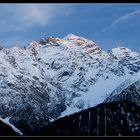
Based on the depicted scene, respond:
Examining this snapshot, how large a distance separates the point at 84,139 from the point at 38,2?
8.53 feet

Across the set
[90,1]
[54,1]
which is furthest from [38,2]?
[90,1]

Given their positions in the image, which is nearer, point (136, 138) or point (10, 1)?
point (136, 138)

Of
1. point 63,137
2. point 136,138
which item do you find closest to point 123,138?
point 136,138

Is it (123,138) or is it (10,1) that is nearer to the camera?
(123,138)

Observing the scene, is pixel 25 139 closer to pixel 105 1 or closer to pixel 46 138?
pixel 46 138

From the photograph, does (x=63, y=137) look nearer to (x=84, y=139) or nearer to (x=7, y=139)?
(x=84, y=139)

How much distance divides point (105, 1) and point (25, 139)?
2857 millimetres

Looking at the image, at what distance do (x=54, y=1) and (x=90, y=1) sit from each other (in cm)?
65

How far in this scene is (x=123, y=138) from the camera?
29.5 ft

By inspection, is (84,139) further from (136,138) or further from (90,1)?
(90,1)

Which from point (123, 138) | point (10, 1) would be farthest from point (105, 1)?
point (123, 138)

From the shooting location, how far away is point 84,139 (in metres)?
8.91

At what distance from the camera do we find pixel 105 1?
9.67 metres

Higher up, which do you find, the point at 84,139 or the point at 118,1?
the point at 118,1
